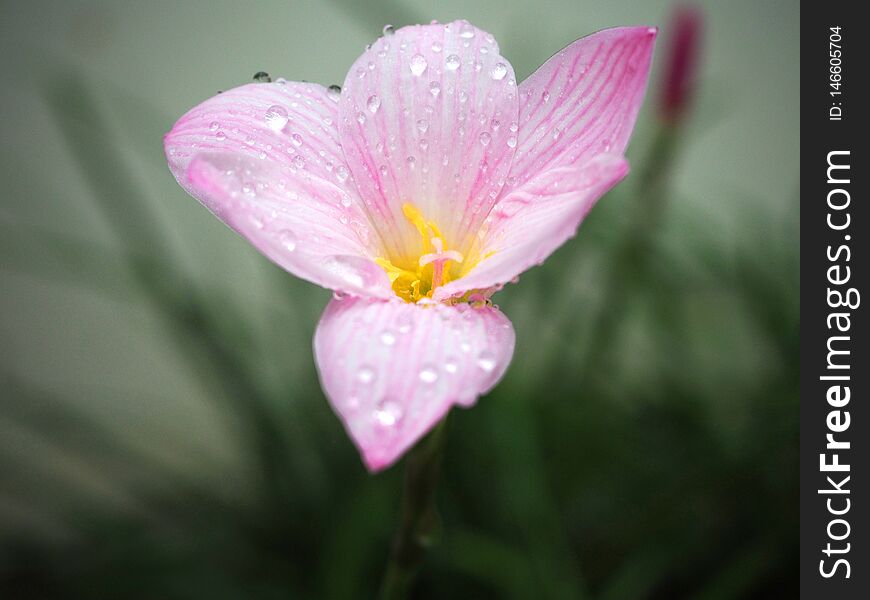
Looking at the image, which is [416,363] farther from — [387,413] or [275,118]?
[275,118]

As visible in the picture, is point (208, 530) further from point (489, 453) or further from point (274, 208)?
point (274, 208)

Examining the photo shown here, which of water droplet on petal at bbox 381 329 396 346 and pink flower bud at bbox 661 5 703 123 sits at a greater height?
pink flower bud at bbox 661 5 703 123

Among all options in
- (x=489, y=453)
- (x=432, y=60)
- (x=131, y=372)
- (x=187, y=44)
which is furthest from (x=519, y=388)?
(x=187, y=44)

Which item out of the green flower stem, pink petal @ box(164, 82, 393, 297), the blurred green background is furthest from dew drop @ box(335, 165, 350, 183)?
the blurred green background

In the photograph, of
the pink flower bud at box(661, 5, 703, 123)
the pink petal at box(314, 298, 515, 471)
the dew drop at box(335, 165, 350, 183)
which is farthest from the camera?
the pink flower bud at box(661, 5, 703, 123)

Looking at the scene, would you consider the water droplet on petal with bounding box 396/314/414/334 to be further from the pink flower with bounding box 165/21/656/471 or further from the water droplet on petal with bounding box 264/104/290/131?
the water droplet on petal with bounding box 264/104/290/131

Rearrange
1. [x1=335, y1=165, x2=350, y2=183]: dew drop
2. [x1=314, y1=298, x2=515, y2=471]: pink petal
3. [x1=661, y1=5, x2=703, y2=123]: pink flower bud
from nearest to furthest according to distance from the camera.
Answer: [x1=314, y1=298, x2=515, y2=471]: pink petal < [x1=335, y1=165, x2=350, y2=183]: dew drop < [x1=661, y1=5, x2=703, y2=123]: pink flower bud
